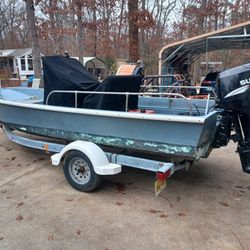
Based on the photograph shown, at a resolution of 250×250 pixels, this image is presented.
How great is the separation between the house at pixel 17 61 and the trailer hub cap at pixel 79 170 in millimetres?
32611

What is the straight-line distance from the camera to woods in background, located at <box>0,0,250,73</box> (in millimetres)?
12375

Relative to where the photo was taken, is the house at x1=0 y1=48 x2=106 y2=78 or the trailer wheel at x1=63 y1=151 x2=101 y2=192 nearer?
the trailer wheel at x1=63 y1=151 x2=101 y2=192

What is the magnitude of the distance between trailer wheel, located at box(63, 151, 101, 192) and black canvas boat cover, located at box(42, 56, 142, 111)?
0.74 metres

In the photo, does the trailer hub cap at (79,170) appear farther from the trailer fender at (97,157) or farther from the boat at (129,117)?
the boat at (129,117)

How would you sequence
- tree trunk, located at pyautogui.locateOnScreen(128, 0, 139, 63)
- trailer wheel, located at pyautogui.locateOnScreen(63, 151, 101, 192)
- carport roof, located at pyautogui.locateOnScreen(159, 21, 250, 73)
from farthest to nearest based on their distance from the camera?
tree trunk, located at pyautogui.locateOnScreen(128, 0, 139, 63)
carport roof, located at pyautogui.locateOnScreen(159, 21, 250, 73)
trailer wheel, located at pyautogui.locateOnScreen(63, 151, 101, 192)

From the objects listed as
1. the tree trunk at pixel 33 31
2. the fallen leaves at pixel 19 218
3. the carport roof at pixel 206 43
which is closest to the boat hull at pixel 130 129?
the fallen leaves at pixel 19 218

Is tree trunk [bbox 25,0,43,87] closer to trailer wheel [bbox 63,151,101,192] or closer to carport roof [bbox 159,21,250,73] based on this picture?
carport roof [bbox 159,21,250,73]

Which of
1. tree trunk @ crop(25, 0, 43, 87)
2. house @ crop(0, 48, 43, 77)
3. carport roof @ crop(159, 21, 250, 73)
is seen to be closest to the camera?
carport roof @ crop(159, 21, 250, 73)

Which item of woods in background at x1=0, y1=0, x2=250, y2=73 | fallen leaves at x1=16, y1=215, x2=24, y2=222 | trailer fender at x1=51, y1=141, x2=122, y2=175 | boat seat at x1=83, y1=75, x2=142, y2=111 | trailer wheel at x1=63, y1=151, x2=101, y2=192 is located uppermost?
woods in background at x1=0, y1=0, x2=250, y2=73

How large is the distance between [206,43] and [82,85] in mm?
7552

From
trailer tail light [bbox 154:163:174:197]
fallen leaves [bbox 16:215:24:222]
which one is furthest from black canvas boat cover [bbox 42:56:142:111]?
fallen leaves [bbox 16:215:24:222]

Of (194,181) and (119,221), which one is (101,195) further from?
(194,181)

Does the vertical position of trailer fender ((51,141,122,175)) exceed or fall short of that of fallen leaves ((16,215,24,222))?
it exceeds it

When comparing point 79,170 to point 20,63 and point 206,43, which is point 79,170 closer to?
point 206,43
